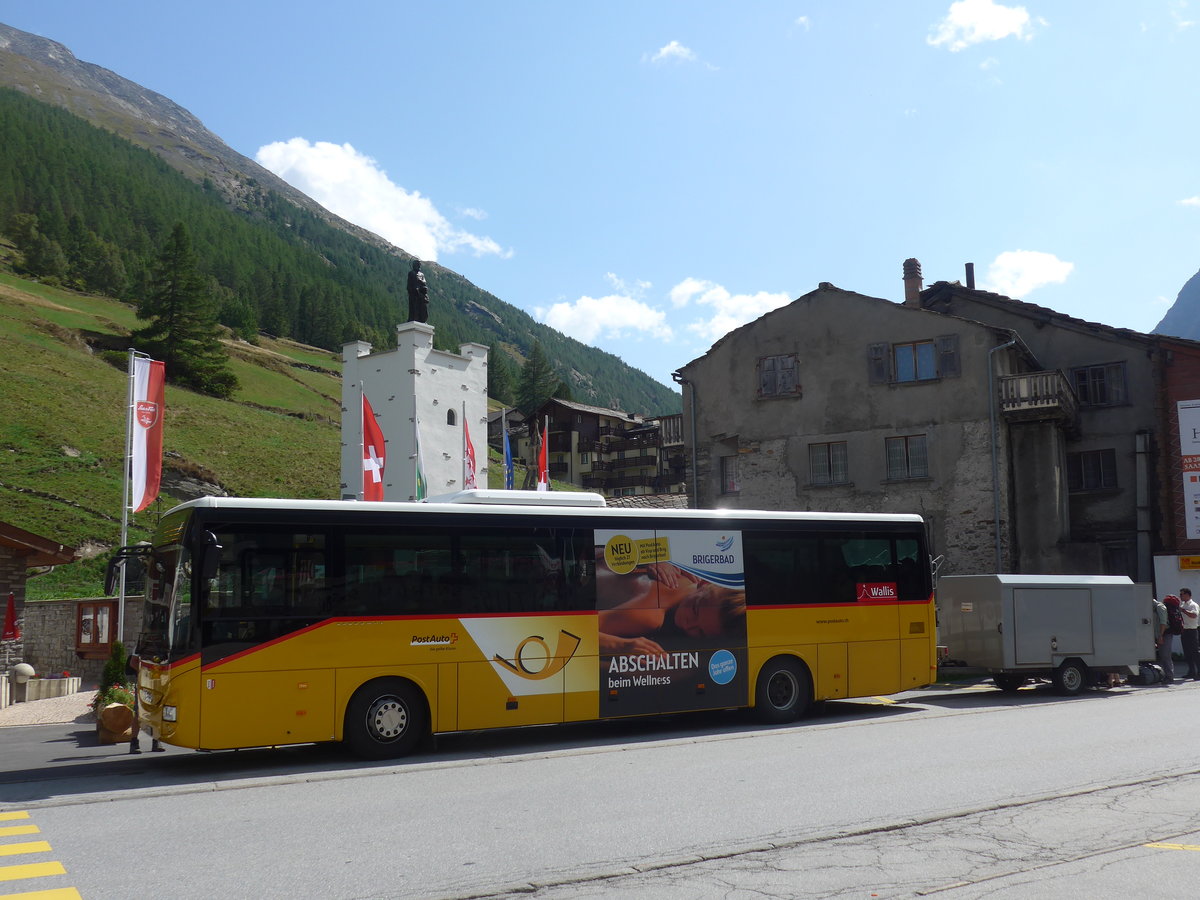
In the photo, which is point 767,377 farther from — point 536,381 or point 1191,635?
point 536,381

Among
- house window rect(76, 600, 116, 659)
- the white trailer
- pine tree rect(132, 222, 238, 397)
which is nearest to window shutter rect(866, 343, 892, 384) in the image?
the white trailer

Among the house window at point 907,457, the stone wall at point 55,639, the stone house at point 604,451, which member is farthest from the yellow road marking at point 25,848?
the stone house at point 604,451

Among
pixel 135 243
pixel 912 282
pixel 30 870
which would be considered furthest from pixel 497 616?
pixel 135 243

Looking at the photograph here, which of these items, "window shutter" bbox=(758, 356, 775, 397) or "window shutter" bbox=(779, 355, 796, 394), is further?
"window shutter" bbox=(758, 356, 775, 397)

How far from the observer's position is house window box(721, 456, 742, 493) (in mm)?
37594

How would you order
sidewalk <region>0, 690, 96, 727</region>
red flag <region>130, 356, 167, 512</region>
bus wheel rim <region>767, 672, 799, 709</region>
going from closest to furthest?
bus wheel rim <region>767, 672, 799, 709</region> < sidewalk <region>0, 690, 96, 727</region> < red flag <region>130, 356, 167, 512</region>

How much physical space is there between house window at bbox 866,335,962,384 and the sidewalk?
2501 cm

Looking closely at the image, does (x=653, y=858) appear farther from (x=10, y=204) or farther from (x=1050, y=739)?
(x=10, y=204)

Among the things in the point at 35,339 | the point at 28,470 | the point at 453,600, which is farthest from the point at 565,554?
the point at 35,339

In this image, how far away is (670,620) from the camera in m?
14.8

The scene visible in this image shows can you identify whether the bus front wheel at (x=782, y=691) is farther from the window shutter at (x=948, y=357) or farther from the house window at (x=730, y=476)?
the house window at (x=730, y=476)

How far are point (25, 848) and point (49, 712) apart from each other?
1393 centimetres

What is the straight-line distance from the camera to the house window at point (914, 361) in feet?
110

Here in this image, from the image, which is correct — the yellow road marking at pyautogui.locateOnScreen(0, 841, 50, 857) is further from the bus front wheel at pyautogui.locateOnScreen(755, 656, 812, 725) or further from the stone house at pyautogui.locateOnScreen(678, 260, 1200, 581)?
the stone house at pyautogui.locateOnScreen(678, 260, 1200, 581)
